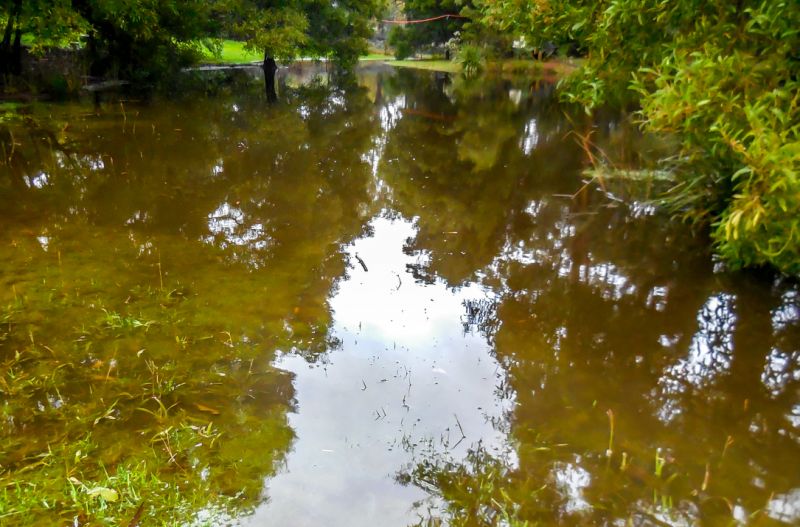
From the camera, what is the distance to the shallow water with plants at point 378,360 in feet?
10.0

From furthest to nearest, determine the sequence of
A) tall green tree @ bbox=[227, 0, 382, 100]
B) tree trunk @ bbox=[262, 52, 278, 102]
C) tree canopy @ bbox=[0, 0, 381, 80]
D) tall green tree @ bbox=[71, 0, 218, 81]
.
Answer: tree trunk @ bbox=[262, 52, 278, 102], tall green tree @ bbox=[227, 0, 382, 100], tall green tree @ bbox=[71, 0, 218, 81], tree canopy @ bbox=[0, 0, 381, 80]

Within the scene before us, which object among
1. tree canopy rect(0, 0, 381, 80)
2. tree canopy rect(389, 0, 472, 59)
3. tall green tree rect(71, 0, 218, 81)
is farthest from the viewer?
tree canopy rect(389, 0, 472, 59)

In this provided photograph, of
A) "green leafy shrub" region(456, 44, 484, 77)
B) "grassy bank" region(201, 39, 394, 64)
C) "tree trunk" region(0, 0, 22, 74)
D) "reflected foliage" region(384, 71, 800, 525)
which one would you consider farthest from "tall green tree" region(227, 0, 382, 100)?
"reflected foliage" region(384, 71, 800, 525)

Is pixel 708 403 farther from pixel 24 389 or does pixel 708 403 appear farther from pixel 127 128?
pixel 127 128

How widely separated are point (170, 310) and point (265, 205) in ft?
11.9

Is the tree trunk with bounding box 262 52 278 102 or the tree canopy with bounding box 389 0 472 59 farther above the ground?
the tree canopy with bounding box 389 0 472 59

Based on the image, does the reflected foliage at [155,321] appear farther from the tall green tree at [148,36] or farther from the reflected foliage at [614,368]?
the tall green tree at [148,36]

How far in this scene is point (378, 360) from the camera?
14.6 ft

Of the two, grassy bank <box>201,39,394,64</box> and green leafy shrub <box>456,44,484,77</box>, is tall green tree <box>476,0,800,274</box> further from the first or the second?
green leafy shrub <box>456,44,484,77</box>

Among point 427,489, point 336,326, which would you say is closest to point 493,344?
point 336,326

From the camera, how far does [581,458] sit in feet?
11.0

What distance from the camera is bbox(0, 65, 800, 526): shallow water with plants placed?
306 centimetres

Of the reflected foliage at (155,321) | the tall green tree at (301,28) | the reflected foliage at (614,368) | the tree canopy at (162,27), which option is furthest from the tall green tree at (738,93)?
the tall green tree at (301,28)

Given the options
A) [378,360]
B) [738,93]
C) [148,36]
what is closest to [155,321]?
[378,360]
